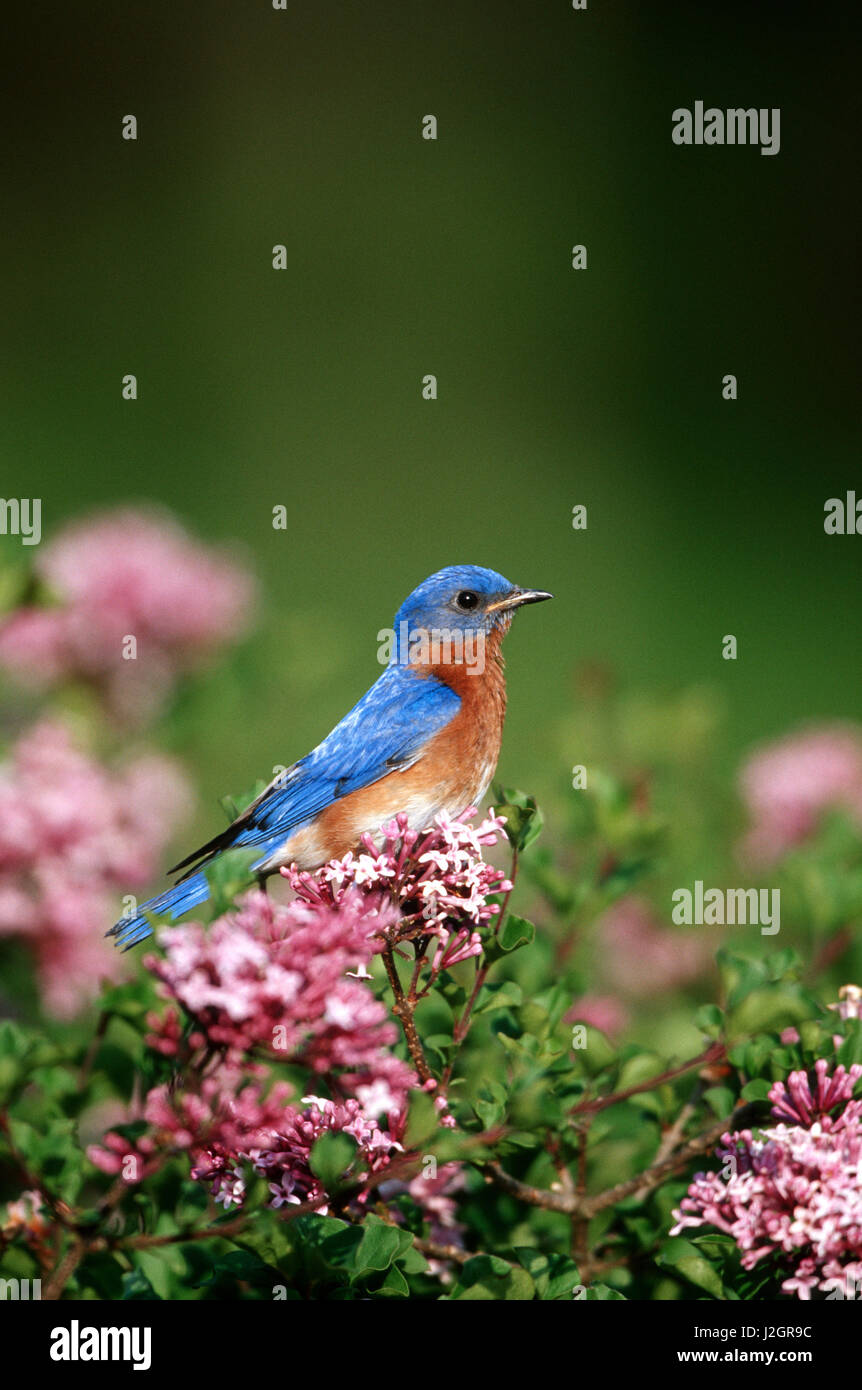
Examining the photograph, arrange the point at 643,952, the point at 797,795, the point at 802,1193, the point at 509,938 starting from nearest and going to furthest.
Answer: the point at 802,1193
the point at 509,938
the point at 643,952
the point at 797,795

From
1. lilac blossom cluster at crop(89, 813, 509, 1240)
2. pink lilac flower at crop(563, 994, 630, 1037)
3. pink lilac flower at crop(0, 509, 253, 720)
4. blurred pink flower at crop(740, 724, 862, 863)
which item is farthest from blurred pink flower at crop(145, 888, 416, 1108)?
blurred pink flower at crop(740, 724, 862, 863)

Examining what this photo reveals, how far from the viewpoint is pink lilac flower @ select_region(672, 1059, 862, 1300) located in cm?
127

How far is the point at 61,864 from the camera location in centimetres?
187

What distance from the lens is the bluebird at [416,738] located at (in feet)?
6.27

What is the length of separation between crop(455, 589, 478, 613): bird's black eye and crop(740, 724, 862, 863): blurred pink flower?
0.80 metres

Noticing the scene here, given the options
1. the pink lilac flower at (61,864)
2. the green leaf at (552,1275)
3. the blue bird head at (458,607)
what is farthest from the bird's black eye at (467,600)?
the green leaf at (552,1275)

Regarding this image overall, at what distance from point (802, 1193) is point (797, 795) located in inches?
52.7

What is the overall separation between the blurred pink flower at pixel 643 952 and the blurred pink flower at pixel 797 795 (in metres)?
0.23

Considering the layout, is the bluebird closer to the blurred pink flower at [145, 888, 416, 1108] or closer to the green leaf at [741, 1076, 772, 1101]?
the green leaf at [741, 1076, 772, 1101]

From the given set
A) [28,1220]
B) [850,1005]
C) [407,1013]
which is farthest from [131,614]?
[850,1005]

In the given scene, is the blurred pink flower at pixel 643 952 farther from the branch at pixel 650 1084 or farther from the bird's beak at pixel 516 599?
the branch at pixel 650 1084

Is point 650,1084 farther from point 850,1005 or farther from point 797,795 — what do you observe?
point 797,795

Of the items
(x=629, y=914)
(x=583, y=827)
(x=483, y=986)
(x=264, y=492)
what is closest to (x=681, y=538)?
(x=264, y=492)
